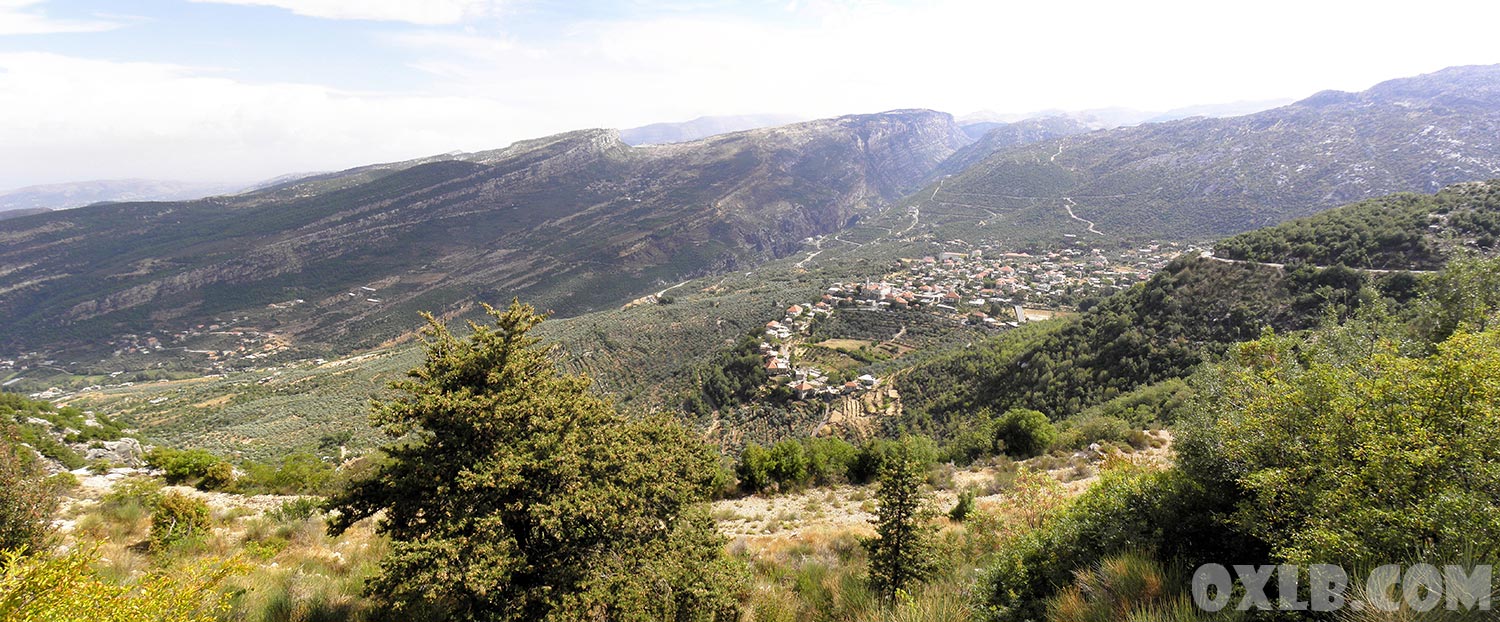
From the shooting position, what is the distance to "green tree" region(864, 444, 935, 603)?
27.7 ft

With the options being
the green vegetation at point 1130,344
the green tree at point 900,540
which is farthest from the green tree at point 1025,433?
the green tree at point 900,540

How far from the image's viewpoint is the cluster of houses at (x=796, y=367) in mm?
46750

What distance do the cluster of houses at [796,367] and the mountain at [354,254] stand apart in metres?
75.5

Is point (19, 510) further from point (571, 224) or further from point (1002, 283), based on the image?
point (571, 224)

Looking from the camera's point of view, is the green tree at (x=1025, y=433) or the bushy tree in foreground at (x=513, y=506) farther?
the green tree at (x=1025, y=433)

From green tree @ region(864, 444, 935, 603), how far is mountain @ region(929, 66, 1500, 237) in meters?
110

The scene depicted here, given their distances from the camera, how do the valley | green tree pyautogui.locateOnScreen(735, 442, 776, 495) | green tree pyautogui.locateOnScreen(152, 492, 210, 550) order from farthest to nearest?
green tree pyautogui.locateOnScreen(735, 442, 776, 495) → green tree pyautogui.locateOnScreen(152, 492, 210, 550) → the valley

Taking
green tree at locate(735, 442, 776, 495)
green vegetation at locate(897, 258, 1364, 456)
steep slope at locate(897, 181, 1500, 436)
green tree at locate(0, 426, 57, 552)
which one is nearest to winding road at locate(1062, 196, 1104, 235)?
steep slope at locate(897, 181, 1500, 436)

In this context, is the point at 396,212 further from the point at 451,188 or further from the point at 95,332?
the point at 95,332

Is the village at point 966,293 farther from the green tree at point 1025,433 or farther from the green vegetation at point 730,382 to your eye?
the green tree at point 1025,433

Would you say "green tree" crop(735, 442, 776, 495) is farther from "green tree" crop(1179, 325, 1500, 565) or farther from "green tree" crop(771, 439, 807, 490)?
"green tree" crop(1179, 325, 1500, 565)

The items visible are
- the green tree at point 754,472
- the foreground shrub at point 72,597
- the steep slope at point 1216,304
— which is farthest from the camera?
the steep slope at point 1216,304

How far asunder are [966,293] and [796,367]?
34040 millimetres

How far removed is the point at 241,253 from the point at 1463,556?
193 m
